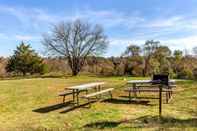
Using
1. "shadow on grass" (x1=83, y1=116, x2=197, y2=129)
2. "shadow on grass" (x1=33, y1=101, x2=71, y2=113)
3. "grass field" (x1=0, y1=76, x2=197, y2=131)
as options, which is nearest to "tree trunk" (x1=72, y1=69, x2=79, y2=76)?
"grass field" (x1=0, y1=76, x2=197, y2=131)

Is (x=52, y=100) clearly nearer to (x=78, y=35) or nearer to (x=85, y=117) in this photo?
(x=85, y=117)

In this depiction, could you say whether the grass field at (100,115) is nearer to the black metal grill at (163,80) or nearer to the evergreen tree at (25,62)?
the black metal grill at (163,80)

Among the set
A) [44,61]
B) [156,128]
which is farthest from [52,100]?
[44,61]

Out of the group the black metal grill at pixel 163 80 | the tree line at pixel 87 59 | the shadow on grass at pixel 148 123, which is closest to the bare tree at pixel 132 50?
the tree line at pixel 87 59

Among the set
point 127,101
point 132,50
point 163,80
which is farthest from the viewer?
point 132,50

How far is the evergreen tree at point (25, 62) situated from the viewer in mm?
35875

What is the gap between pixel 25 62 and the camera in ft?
117

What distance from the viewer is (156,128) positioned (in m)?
5.66

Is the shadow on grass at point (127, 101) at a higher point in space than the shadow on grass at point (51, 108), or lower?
higher

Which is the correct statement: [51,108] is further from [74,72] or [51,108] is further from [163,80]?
[74,72]

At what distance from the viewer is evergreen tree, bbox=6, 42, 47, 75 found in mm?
35875

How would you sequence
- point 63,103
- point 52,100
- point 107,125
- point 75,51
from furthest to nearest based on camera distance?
point 75,51 → point 52,100 → point 63,103 → point 107,125

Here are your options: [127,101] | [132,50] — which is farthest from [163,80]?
[132,50]

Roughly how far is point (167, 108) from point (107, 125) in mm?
2978
